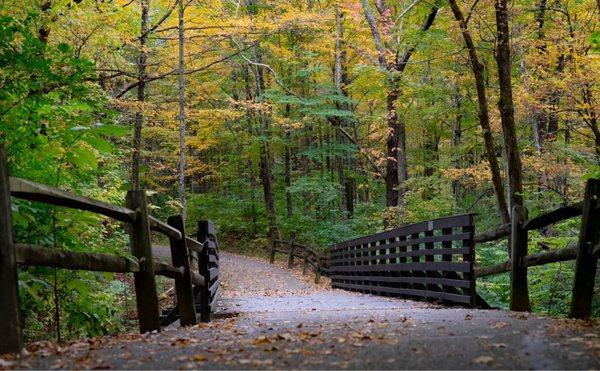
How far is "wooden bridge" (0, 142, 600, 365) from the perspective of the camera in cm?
337

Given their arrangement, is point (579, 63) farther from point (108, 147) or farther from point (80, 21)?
point (108, 147)

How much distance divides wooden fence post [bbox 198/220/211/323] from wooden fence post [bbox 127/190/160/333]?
227 centimetres

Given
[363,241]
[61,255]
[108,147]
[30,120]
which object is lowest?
[363,241]

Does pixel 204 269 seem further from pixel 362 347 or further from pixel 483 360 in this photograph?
pixel 483 360

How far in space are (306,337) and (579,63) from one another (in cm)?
1390

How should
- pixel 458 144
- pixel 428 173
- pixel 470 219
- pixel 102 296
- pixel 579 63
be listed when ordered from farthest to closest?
Answer: pixel 428 173, pixel 458 144, pixel 579 63, pixel 470 219, pixel 102 296

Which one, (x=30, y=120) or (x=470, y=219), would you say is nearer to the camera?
(x=30, y=120)

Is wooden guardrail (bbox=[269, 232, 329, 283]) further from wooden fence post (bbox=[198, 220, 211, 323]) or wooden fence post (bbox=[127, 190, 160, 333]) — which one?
wooden fence post (bbox=[127, 190, 160, 333])

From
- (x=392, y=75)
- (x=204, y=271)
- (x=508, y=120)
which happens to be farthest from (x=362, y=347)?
(x=392, y=75)

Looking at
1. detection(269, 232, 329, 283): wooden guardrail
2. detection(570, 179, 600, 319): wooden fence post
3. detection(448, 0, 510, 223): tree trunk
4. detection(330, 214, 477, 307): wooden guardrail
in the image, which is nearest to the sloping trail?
detection(570, 179, 600, 319): wooden fence post

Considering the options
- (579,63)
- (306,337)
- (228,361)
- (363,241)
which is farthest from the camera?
(579,63)

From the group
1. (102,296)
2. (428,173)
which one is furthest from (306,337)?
Result: (428,173)

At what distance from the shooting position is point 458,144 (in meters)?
24.3

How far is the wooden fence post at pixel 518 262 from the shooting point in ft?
22.6
